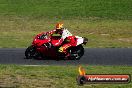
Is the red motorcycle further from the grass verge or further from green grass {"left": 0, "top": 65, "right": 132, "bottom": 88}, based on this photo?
the grass verge

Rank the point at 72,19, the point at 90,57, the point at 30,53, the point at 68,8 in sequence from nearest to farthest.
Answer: the point at 30,53, the point at 90,57, the point at 72,19, the point at 68,8

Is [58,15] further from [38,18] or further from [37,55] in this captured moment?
[37,55]

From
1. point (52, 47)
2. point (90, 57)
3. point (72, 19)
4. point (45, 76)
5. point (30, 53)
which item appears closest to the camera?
point (45, 76)

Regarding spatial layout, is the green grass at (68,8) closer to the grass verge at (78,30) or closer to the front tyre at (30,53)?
the grass verge at (78,30)

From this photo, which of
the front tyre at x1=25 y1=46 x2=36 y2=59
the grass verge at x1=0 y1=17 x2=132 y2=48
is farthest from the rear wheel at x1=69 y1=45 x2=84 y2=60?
the grass verge at x1=0 y1=17 x2=132 y2=48

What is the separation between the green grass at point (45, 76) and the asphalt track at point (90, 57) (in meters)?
1.65

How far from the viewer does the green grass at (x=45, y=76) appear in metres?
15.2

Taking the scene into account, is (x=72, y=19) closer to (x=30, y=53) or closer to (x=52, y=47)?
(x=30, y=53)

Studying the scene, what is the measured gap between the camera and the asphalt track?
72.1ft

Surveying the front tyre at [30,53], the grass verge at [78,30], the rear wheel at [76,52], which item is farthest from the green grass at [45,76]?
the grass verge at [78,30]

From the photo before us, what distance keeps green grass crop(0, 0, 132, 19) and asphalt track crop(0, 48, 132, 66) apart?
1792 centimetres

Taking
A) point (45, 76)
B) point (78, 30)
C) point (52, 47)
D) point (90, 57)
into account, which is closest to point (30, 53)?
point (52, 47)

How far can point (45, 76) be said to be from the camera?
55.6ft

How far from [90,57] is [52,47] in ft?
7.37
